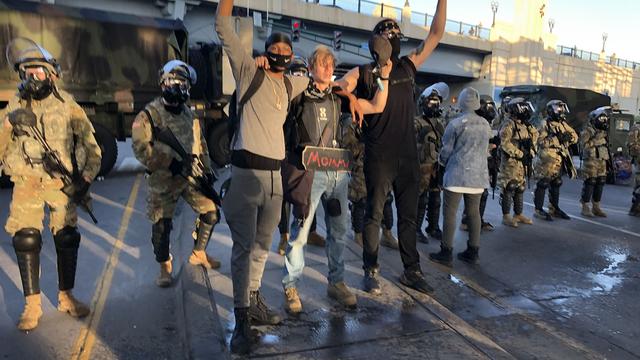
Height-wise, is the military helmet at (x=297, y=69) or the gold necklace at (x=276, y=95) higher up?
the military helmet at (x=297, y=69)

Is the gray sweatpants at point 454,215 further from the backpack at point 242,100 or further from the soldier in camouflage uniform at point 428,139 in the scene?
the backpack at point 242,100

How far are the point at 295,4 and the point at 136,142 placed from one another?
78.9 ft

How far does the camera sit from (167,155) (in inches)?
157

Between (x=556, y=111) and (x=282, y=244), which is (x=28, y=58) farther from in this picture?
(x=556, y=111)

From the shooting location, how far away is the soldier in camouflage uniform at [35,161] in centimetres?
322

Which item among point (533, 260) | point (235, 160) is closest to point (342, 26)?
point (533, 260)

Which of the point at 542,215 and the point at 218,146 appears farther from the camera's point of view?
the point at 218,146

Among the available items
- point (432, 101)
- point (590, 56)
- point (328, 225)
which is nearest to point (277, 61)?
point (328, 225)

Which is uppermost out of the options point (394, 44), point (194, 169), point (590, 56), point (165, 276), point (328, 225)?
point (590, 56)

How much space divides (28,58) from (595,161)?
767 cm

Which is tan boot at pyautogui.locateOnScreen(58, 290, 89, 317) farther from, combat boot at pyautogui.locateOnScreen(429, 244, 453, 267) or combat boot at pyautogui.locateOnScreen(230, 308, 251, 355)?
combat boot at pyautogui.locateOnScreen(429, 244, 453, 267)

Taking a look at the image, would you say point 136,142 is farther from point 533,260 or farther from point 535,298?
point 533,260

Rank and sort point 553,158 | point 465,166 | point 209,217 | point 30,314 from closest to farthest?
point 30,314 < point 209,217 < point 465,166 < point 553,158

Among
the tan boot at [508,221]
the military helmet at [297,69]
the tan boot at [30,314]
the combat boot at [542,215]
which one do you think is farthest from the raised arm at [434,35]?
the combat boot at [542,215]
